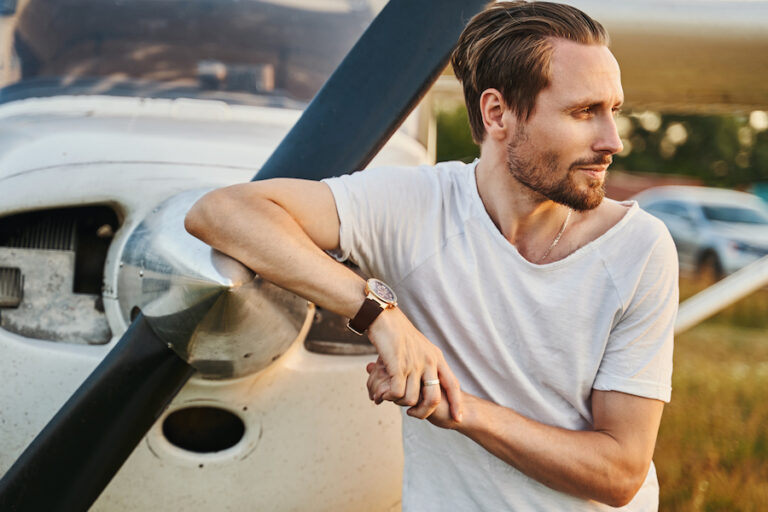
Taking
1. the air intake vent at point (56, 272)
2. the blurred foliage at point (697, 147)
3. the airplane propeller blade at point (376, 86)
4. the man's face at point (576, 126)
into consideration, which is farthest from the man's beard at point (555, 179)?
the blurred foliage at point (697, 147)

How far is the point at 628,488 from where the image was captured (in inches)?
71.8

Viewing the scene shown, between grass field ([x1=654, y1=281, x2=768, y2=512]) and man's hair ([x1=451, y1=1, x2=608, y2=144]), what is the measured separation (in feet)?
8.29

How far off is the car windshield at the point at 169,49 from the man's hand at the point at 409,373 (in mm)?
1602

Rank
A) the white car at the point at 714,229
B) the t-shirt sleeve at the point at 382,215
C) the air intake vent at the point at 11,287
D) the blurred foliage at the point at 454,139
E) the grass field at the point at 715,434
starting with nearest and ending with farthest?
1. the t-shirt sleeve at the point at 382,215
2. the air intake vent at the point at 11,287
3. the grass field at the point at 715,434
4. the white car at the point at 714,229
5. the blurred foliage at the point at 454,139

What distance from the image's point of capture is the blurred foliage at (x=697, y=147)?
34625mm

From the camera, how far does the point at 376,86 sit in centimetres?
212

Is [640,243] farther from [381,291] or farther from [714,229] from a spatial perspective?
[714,229]

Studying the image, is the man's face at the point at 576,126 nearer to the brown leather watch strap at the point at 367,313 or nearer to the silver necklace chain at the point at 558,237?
the silver necklace chain at the point at 558,237

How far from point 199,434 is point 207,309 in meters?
0.67

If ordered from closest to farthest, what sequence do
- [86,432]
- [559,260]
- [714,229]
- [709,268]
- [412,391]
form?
[412,391]
[559,260]
[86,432]
[709,268]
[714,229]

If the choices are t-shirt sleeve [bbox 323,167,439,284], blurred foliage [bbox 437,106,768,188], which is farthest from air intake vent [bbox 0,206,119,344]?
blurred foliage [bbox 437,106,768,188]

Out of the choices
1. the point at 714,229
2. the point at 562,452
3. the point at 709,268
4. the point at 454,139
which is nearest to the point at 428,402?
the point at 562,452

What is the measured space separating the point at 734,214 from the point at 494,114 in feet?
53.8

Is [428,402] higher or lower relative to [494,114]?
lower
